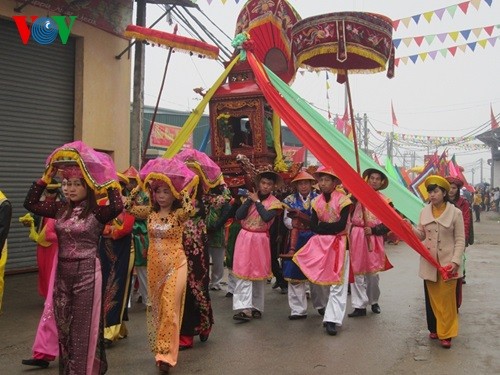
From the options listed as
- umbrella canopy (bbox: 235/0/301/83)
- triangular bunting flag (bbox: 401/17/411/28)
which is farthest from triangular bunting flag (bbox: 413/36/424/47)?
umbrella canopy (bbox: 235/0/301/83)

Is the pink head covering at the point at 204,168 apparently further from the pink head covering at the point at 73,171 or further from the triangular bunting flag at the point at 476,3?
the triangular bunting flag at the point at 476,3

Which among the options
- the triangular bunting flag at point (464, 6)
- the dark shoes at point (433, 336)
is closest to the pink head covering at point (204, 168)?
the dark shoes at point (433, 336)

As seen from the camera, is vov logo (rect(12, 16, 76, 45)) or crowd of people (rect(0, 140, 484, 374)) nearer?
crowd of people (rect(0, 140, 484, 374))

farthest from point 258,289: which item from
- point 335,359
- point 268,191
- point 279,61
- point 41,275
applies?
point 279,61

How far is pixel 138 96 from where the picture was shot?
420 inches

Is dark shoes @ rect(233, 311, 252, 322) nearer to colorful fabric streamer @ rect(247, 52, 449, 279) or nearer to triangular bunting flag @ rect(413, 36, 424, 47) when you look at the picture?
colorful fabric streamer @ rect(247, 52, 449, 279)

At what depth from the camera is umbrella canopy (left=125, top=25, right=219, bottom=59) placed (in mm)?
7922

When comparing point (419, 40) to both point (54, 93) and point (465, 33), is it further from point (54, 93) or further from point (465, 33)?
point (54, 93)

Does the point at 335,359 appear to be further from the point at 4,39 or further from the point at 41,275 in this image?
the point at 4,39

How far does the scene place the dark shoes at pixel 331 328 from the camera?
6.01m

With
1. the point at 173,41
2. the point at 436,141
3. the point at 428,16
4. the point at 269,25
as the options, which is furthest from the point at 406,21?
the point at 436,141

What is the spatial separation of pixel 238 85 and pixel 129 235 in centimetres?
361

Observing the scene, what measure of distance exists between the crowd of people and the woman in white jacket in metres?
0.01

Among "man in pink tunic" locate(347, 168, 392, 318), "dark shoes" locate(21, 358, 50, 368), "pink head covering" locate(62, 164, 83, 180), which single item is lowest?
"dark shoes" locate(21, 358, 50, 368)
